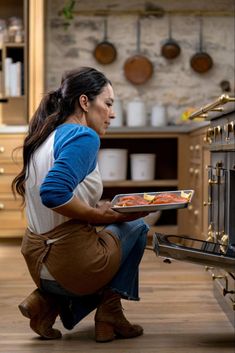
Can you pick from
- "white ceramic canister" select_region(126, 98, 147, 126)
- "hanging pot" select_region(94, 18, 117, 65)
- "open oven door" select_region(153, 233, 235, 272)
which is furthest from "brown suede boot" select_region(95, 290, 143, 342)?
"hanging pot" select_region(94, 18, 117, 65)

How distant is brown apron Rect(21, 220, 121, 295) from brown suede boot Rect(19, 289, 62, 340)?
0.29 feet

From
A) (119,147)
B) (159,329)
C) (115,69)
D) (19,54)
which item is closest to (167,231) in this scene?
(119,147)

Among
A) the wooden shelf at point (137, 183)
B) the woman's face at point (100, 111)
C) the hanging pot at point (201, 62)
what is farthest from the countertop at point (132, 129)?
the woman's face at point (100, 111)

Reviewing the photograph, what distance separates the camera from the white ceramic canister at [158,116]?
5.77 m

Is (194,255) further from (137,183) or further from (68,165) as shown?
(137,183)

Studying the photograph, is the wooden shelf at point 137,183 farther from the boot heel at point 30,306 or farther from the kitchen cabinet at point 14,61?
the boot heel at point 30,306

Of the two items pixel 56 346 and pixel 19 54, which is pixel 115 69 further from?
pixel 56 346

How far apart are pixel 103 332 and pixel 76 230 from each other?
0.40 metres

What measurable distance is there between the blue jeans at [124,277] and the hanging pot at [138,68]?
353cm

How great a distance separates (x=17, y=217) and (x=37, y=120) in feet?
9.47

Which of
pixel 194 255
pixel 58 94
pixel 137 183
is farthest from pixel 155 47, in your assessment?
pixel 194 255

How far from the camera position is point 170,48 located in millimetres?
5941

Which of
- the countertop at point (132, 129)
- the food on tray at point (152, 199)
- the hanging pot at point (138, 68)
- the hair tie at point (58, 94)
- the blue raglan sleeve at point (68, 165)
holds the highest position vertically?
the hanging pot at point (138, 68)

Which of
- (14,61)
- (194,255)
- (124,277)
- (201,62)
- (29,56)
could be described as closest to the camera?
(194,255)
